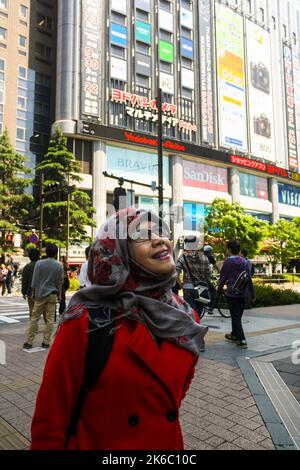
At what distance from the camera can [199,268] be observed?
661cm

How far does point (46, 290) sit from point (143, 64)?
3868cm

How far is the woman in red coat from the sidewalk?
1.84m

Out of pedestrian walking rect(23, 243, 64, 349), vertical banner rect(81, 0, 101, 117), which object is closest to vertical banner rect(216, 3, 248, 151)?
vertical banner rect(81, 0, 101, 117)

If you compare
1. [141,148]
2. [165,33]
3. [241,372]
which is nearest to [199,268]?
[241,372]

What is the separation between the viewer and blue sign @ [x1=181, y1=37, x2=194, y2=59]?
43500 mm

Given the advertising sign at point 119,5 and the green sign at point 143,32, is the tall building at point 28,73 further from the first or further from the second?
the green sign at point 143,32

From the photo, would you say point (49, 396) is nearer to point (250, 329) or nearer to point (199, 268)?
point (199, 268)

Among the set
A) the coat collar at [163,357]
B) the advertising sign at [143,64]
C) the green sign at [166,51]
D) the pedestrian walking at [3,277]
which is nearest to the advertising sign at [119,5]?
the advertising sign at [143,64]

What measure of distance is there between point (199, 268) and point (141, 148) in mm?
34360

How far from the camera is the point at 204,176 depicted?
44.9 metres

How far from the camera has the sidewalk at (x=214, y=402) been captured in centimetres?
316

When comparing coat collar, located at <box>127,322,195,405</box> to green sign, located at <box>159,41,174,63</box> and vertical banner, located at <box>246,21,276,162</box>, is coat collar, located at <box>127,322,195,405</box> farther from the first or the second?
vertical banner, located at <box>246,21,276,162</box>

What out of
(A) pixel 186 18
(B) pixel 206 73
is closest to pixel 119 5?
(A) pixel 186 18

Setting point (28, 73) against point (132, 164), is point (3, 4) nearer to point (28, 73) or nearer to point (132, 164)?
point (28, 73)
